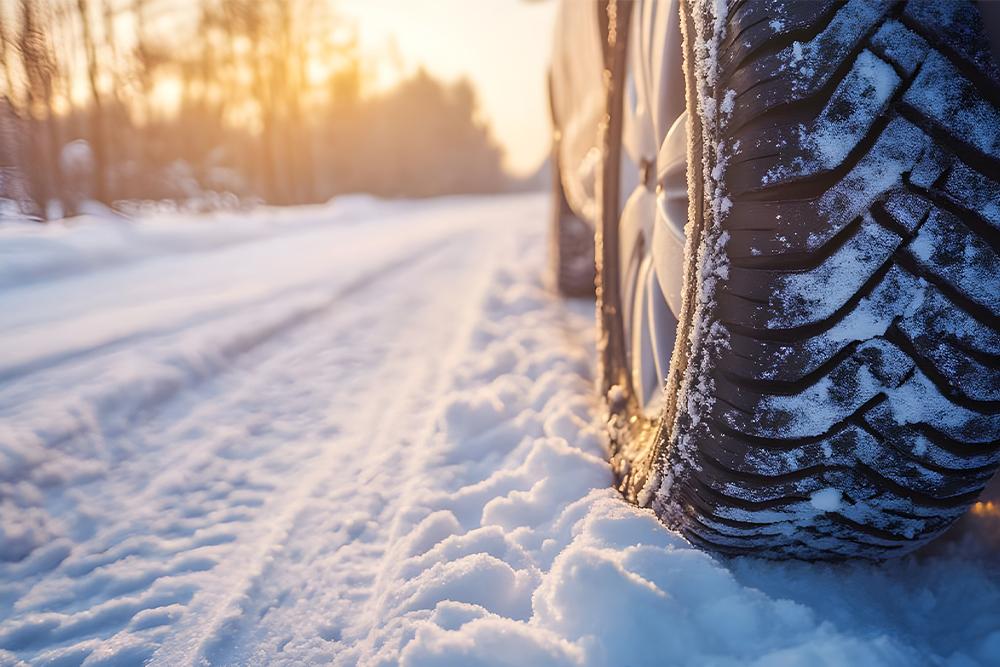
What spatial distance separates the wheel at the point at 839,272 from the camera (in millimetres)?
719

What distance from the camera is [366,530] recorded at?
124 cm

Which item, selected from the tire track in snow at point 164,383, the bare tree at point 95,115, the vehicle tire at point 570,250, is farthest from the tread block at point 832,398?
the bare tree at point 95,115

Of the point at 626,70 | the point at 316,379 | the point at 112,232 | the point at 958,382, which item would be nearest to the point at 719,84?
the point at 958,382

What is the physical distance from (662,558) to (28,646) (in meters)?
1.08

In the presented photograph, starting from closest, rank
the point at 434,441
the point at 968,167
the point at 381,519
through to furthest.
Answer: the point at 968,167, the point at 381,519, the point at 434,441

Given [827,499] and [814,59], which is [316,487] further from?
[814,59]

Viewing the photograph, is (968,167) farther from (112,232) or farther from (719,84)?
(112,232)

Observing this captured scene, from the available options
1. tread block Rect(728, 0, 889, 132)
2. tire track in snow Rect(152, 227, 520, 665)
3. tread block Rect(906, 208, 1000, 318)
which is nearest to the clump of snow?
tread block Rect(906, 208, 1000, 318)

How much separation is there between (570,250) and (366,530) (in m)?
2.20

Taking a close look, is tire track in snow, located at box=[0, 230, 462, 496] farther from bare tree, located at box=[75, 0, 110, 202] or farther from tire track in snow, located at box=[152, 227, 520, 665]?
bare tree, located at box=[75, 0, 110, 202]

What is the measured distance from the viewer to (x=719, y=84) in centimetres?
81

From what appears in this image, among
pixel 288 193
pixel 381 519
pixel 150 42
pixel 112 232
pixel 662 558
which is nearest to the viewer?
pixel 662 558

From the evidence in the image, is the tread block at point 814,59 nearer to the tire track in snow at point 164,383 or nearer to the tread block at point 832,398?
the tread block at point 832,398

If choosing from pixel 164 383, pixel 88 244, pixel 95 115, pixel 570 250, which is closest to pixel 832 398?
pixel 164 383
